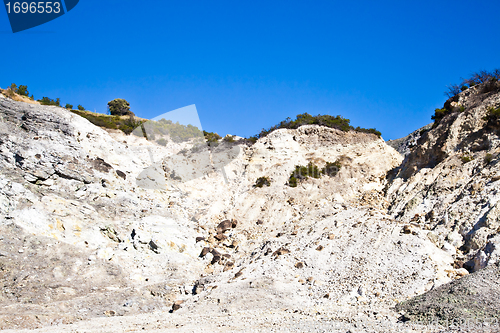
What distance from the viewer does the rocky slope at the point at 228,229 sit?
1261 cm

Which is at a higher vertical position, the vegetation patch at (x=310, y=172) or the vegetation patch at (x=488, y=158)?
the vegetation patch at (x=310, y=172)

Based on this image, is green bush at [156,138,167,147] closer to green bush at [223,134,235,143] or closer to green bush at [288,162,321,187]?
green bush at [223,134,235,143]

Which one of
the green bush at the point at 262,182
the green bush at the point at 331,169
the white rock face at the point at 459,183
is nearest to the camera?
the white rock face at the point at 459,183

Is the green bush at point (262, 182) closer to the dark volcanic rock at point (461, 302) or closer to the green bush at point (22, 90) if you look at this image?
the dark volcanic rock at point (461, 302)

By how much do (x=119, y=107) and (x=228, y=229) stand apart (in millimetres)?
29412

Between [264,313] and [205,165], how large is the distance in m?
17.0

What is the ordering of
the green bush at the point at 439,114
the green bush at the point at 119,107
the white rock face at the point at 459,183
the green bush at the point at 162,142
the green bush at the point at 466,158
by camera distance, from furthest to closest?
the green bush at the point at 119,107
the green bush at the point at 162,142
the green bush at the point at 439,114
the green bush at the point at 466,158
the white rock face at the point at 459,183

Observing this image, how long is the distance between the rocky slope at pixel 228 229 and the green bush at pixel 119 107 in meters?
18.6

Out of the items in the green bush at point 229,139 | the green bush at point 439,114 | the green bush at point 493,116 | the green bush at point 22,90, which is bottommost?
the green bush at point 493,116

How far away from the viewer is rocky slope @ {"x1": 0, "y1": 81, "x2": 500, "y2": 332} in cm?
1261

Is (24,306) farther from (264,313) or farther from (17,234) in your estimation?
(264,313)

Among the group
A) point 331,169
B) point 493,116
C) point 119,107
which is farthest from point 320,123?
point 119,107

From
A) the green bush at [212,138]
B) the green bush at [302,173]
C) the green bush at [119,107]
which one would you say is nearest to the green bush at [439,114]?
the green bush at [302,173]

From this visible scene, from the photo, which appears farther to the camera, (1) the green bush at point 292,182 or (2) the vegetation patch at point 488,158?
(1) the green bush at point 292,182
